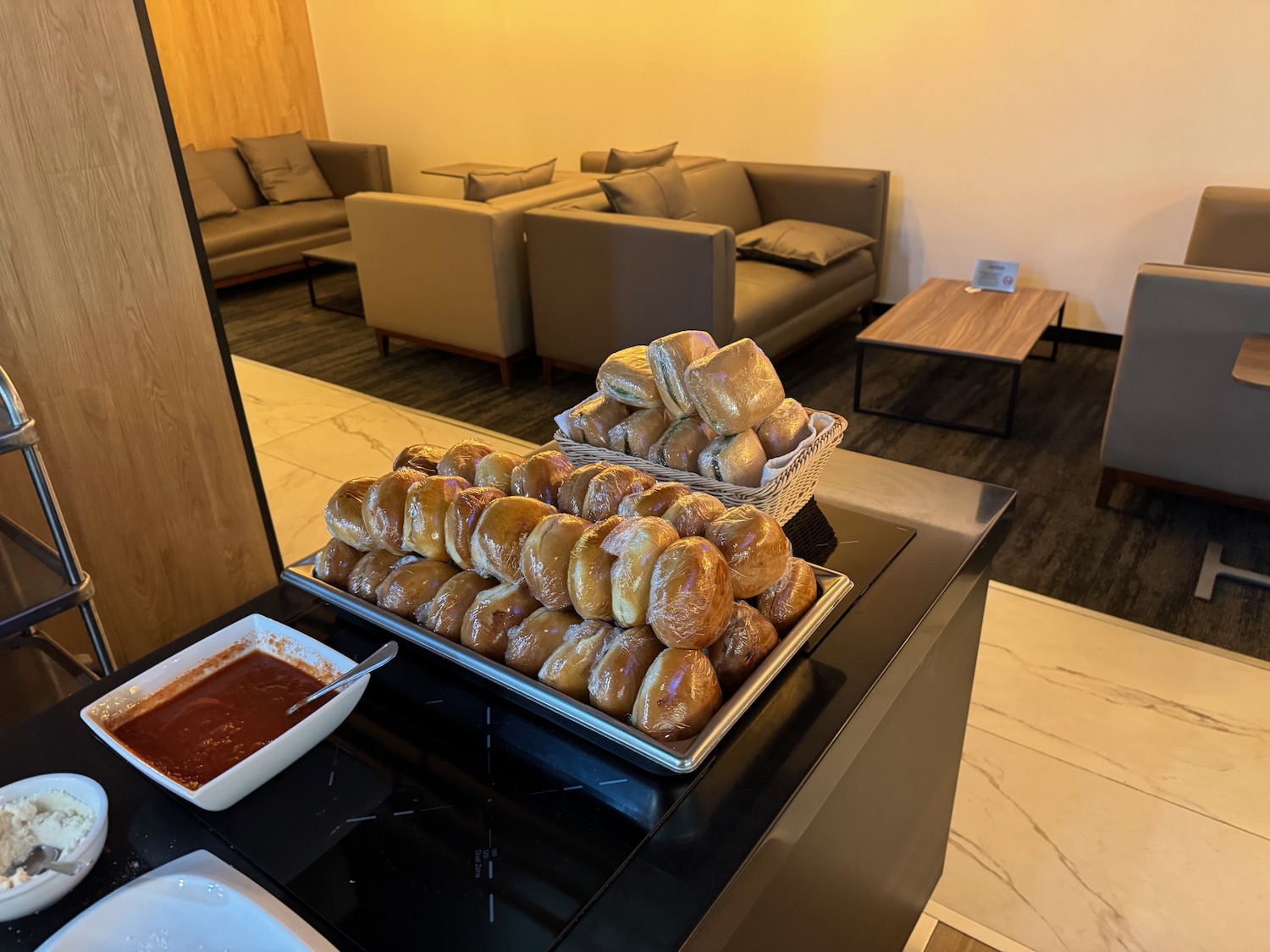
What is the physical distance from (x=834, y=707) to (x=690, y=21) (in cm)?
471

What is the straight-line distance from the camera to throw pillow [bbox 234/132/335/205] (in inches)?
234

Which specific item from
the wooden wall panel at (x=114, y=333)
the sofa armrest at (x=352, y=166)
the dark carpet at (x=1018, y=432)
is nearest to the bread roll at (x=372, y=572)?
the wooden wall panel at (x=114, y=333)

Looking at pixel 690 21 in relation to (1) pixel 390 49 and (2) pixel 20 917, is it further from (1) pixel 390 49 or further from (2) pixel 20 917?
(2) pixel 20 917

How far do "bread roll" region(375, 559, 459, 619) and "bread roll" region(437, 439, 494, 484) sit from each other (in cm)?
13

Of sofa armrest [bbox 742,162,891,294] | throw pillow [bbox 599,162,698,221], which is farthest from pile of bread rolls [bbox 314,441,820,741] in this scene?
sofa armrest [bbox 742,162,891,294]

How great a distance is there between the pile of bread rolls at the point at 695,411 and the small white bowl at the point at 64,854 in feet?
2.12

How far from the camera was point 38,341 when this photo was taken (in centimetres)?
156

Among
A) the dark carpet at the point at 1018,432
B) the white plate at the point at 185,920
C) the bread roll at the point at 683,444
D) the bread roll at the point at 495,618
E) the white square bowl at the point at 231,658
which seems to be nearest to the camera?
the white plate at the point at 185,920

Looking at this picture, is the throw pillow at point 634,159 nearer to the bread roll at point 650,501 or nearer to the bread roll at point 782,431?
the bread roll at point 782,431

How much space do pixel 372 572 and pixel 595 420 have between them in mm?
346

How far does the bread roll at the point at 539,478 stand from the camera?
3.19 ft

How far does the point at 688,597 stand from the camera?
0.76m

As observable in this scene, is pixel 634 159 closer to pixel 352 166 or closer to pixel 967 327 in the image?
pixel 967 327

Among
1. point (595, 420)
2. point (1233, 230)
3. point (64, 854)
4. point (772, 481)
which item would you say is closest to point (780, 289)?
point (1233, 230)
